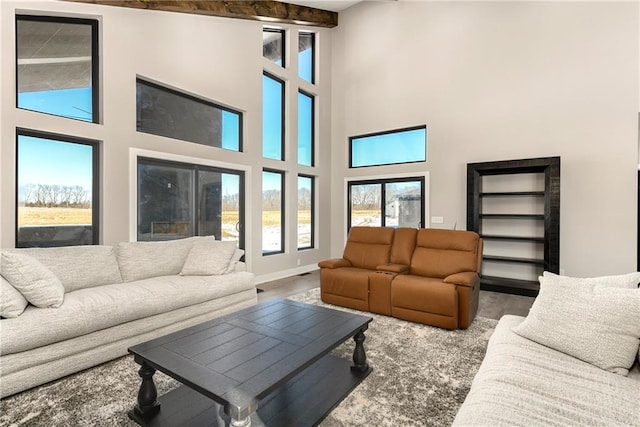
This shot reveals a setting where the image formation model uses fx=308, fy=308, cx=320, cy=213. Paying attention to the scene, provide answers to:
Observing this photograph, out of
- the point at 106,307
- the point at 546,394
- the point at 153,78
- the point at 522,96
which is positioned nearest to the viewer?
the point at 546,394

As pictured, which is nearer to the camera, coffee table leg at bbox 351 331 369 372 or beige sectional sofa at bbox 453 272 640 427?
beige sectional sofa at bbox 453 272 640 427

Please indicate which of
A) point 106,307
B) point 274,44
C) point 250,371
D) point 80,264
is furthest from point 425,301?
point 274,44

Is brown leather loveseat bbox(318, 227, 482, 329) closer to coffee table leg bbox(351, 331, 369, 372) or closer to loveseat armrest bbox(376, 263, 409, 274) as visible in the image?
loveseat armrest bbox(376, 263, 409, 274)

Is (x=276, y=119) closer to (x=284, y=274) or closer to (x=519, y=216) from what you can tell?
(x=284, y=274)

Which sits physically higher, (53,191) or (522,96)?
(522,96)

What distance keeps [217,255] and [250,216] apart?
1.60m

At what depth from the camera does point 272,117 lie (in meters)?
5.80

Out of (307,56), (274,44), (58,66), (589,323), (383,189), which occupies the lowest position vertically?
(589,323)

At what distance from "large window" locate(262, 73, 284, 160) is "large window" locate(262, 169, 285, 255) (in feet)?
1.32

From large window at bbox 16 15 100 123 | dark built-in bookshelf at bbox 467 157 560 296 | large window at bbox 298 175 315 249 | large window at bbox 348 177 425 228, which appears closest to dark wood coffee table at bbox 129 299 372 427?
large window at bbox 16 15 100 123

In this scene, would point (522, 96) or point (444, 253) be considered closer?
point (444, 253)

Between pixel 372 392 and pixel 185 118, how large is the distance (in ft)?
13.7

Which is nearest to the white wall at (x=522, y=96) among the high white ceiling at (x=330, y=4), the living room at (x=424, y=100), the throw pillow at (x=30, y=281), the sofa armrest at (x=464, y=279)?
the living room at (x=424, y=100)

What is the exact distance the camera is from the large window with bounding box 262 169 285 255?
222 inches
